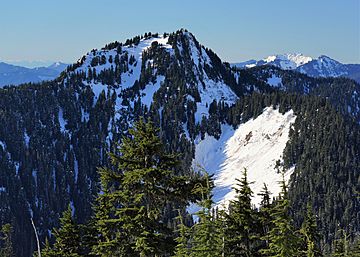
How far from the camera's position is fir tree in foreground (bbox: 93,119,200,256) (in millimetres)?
25109

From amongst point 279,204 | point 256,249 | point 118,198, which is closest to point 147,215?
point 118,198

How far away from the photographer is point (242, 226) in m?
30.6

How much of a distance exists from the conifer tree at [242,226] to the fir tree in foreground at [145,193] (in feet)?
17.8

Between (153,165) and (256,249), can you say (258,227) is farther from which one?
(153,165)

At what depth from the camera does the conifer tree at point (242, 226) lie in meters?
30.0

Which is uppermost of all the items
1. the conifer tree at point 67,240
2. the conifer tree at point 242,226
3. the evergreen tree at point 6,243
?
the evergreen tree at point 6,243

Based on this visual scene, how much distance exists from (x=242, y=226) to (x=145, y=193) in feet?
26.5

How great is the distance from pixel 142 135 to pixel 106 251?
6596mm

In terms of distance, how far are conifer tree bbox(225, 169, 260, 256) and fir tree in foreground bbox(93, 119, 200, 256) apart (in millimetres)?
5427

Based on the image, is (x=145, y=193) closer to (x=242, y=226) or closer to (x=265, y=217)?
(x=242, y=226)

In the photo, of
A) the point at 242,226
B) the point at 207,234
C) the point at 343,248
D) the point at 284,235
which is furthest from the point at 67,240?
the point at 343,248

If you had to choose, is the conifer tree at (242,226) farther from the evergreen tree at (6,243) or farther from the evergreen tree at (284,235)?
the evergreen tree at (6,243)

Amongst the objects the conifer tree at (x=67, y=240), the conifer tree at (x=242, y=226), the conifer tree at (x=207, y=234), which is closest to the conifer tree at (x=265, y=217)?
the conifer tree at (x=242, y=226)

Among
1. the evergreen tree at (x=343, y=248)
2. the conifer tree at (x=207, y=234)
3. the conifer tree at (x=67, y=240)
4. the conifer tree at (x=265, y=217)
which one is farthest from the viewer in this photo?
the conifer tree at (x=67, y=240)
